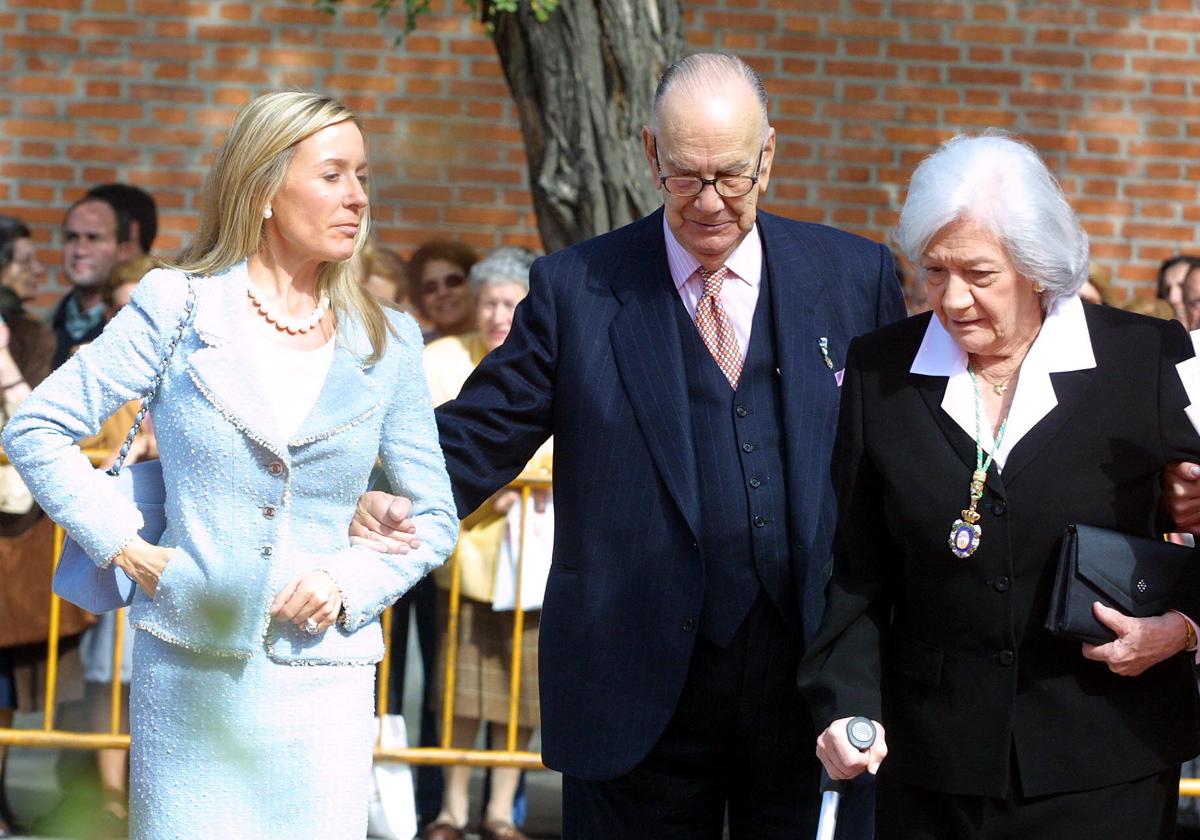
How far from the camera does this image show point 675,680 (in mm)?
3211

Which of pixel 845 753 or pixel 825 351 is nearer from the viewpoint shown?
pixel 845 753

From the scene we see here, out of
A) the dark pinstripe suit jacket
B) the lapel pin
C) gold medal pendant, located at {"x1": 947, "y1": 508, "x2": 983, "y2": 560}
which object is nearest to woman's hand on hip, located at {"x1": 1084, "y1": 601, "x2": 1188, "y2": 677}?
gold medal pendant, located at {"x1": 947, "y1": 508, "x2": 983, "y2": 560}

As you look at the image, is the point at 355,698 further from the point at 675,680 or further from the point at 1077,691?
the point at 1077,691

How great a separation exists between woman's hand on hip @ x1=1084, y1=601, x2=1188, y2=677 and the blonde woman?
1.18 meters

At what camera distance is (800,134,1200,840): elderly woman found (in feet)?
9.00

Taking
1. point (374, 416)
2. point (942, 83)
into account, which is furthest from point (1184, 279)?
point (374, 416)

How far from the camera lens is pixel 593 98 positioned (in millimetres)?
5703

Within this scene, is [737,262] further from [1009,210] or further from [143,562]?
[143,562]

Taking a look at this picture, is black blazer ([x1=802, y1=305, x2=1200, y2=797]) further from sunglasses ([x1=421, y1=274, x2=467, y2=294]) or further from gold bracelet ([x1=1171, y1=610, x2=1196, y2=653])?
sunglasses ([x1=421, y1=274, x2=467, y2=294])

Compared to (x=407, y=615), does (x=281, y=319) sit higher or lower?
higher

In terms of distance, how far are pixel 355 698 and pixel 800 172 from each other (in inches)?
212

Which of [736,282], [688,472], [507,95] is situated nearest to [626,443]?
[688,472]

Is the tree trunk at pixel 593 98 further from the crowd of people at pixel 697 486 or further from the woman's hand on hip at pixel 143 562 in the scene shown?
the woman's hand on hip at pixel 143 562

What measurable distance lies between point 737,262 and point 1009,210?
0.73 metres
